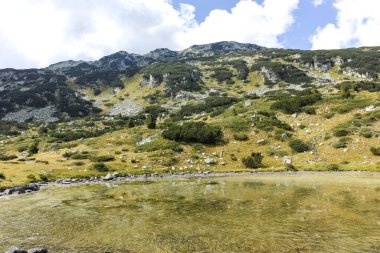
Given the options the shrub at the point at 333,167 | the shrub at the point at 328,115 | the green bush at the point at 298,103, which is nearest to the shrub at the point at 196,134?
the green bush at the point at 298,103

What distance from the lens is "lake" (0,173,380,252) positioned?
54.8 ft

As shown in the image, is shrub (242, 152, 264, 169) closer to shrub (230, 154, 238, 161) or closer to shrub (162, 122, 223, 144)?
shrub (230, 154, 238, 161)

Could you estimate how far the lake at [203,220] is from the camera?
658 inches

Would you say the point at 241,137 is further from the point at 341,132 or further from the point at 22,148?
the point at 22,148

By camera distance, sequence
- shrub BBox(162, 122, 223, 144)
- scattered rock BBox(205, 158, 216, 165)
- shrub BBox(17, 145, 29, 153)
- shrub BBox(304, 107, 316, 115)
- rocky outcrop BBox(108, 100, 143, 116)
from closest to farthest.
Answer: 1. scattered rock BBox(205, 158, 216, 165)
2. shrub BBox(162, 122, 223, 144)
3. shrub BBox(304, 107, 316, 115)
4. shrub BBox(17, 145, 29, 153)
5. rocky outcrop BBox(108, 100, 143, 116)

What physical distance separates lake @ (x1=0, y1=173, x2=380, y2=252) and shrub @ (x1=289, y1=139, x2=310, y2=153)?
24550 millimetres

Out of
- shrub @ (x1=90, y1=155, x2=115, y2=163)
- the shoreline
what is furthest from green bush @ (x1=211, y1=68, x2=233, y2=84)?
the shoreline

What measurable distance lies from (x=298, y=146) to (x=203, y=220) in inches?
1721

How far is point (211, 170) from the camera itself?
57.1 metres

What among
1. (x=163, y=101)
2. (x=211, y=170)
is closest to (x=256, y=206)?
(x=211, y=170)

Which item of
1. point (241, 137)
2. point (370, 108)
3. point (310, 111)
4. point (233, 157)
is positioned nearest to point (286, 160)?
point (233, 157)

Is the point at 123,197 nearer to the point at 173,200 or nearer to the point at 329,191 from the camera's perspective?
the point at 173,200

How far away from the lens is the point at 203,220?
22.1 metres

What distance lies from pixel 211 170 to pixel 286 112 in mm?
30567
